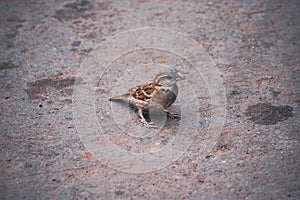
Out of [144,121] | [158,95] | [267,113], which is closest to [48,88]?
[144,121]

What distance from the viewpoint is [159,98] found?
178 inches

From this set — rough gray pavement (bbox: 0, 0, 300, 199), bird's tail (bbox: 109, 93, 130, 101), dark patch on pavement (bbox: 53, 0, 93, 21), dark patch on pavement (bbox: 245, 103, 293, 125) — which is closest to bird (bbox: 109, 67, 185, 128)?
bird's tail (bbox: 109, 93, 130, 101)

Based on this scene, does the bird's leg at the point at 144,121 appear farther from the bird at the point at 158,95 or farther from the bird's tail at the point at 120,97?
the bird's tail at the point at 120,97

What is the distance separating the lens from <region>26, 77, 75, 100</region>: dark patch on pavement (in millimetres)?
5070

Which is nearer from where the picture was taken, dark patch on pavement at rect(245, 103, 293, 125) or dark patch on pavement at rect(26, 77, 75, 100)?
dark patch on pavement at rect(245, 103, 293, 125)

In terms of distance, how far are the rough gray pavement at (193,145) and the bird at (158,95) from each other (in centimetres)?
57

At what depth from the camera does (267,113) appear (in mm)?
4660

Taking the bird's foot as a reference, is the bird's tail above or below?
above

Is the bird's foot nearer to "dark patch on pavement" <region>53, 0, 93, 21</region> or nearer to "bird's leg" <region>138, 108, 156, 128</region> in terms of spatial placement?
"bird's leg" <region>138, 108, 156, 128</region>

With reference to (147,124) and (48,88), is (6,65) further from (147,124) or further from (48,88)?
(147,124)

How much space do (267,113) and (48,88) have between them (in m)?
2.40

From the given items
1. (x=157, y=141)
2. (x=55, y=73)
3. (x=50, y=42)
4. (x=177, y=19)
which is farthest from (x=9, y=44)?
(x=157, y=141)

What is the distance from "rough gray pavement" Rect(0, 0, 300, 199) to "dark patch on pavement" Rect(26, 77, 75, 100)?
0.01 metres

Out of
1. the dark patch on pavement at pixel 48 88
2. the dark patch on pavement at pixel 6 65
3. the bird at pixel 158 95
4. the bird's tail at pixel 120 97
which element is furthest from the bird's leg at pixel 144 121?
the dark patch on pavement at pixel 6 65
